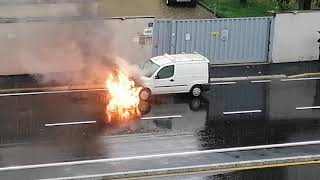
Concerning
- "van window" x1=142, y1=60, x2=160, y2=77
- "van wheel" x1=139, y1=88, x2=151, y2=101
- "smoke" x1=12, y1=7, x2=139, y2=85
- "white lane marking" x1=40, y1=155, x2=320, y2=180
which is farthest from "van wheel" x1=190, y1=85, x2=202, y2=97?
"white lane marking" x1=40, y1=155, x2=320, y2=180

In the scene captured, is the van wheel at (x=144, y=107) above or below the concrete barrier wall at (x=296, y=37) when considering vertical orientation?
below

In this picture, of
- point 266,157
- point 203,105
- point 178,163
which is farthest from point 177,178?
point 203,105

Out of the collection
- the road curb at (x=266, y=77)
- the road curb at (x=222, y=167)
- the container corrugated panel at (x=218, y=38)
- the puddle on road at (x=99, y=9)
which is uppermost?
the puddle on road at (x=99, y=9)

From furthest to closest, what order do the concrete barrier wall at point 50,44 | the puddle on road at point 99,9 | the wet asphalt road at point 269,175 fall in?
the puddle on road at point 99,9, the concrete barrier wall at point 50,44, the wet asphalt road at point 269,175

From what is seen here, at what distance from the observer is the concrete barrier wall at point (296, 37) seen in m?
27.1

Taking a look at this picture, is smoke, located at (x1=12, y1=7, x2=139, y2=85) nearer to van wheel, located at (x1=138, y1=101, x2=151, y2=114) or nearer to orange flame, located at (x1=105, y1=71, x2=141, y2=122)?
orange flame, located at (x1=105, y1=71, x2=141, y2=122)

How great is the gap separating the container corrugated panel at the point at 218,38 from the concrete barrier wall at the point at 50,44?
7.32 ft

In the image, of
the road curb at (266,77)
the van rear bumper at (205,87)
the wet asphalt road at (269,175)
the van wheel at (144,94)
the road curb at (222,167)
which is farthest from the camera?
the road curb at (266,77)

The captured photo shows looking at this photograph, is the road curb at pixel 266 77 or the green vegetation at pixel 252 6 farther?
the green vegetation at pixel 252 6

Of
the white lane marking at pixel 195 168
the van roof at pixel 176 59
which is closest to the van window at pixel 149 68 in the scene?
the van roof at pixel 176 59

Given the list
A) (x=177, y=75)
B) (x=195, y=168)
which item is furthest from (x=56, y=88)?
(x=195, y=168)

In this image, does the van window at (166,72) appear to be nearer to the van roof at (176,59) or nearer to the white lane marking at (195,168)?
the van roof at (176,59)

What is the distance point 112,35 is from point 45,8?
271 centimetres

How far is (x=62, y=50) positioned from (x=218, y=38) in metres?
6.36
